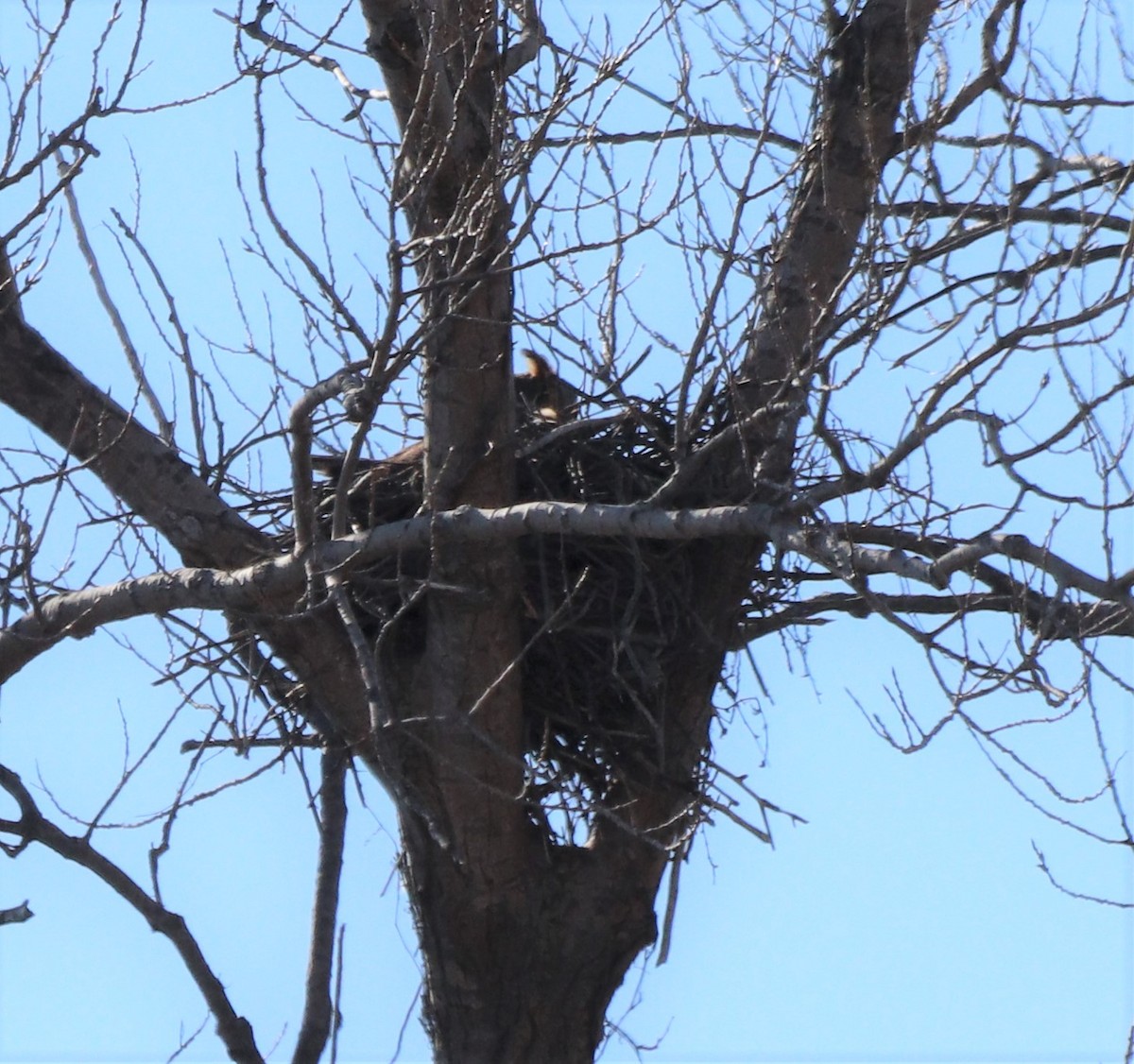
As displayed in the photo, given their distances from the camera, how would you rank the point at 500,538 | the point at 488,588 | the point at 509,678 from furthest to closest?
1. the point at 509,678
2. the point at 488,588
3. the point at 500,538

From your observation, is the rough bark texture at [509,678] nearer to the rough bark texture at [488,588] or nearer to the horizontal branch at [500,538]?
the rough bark texture at [488,588]

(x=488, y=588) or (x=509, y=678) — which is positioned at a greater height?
(x=488, y=588)

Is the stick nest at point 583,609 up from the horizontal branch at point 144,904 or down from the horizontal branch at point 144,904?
up

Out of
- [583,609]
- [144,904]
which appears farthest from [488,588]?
[144,904]

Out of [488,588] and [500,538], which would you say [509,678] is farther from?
[500,538]

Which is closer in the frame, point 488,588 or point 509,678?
point 488,588

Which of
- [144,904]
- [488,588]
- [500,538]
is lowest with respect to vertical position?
[144,904]

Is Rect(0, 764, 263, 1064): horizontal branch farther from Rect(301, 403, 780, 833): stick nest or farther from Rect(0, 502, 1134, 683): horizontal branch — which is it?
Rect(301, 403, 780, 833): stick nest

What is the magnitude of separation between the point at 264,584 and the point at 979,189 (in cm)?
190

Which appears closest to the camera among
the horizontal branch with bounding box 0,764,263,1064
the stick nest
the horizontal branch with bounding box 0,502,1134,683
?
the horizontal branch with bounding box 0,502,1134,683

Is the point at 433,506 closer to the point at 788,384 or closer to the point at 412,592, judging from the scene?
the point at 412,592

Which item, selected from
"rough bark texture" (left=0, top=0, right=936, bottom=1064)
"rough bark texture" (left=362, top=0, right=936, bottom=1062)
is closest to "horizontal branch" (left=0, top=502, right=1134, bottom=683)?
"rough bark texture" (left=0, top=0, right=936, bottom=1064)

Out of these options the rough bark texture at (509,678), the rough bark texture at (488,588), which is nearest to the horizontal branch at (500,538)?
the rough bark texture at (488,588)

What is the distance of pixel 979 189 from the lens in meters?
3.73
